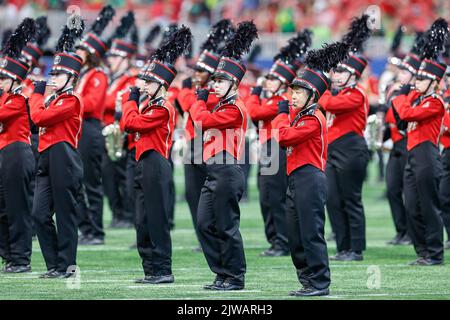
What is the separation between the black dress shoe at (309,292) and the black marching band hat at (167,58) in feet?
6.91

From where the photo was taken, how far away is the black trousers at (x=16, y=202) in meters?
10.6

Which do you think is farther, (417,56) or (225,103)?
(417,56)

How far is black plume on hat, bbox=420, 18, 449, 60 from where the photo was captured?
11.4m

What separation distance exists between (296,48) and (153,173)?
302 centimetres

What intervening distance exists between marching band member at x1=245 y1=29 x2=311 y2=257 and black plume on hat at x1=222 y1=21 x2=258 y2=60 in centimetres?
218

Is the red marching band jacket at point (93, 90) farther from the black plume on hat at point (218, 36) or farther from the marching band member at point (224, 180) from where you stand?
the marching band member at point (224, 180)

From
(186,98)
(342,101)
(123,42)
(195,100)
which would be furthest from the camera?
(123,42)

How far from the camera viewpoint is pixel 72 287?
31.3ft

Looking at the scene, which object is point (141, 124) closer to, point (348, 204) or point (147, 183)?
point (147, 183)

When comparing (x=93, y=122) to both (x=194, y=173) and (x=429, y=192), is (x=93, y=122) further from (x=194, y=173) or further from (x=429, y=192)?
(x=429, y=192)

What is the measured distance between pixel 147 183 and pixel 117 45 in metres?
4.89

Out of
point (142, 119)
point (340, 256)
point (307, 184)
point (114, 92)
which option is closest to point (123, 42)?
point (114, 92)

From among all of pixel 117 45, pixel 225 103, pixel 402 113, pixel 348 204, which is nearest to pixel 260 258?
pixel 348 204

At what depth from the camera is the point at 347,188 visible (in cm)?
1204
